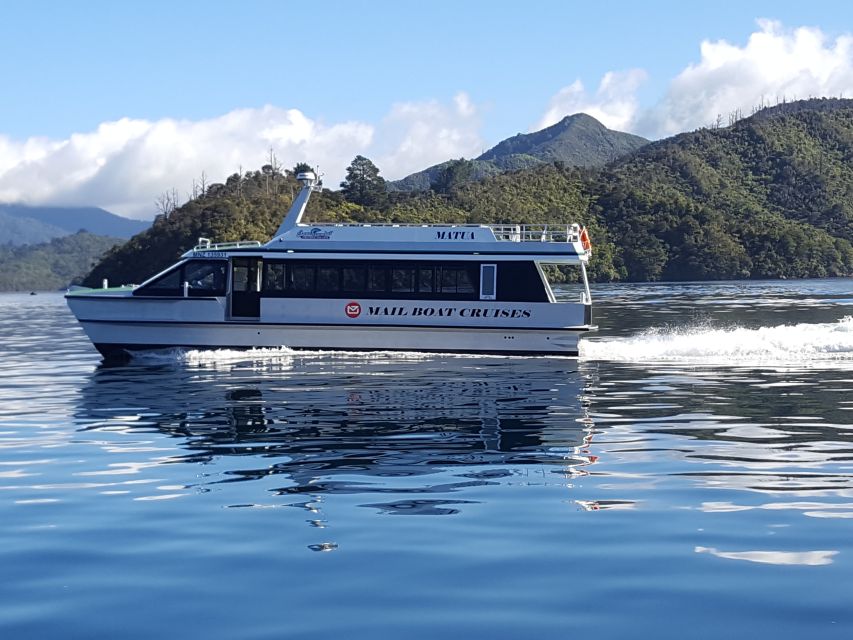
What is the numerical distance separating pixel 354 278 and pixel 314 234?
181cm

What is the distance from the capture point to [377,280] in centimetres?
2928

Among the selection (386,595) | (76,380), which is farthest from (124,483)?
(76,380)

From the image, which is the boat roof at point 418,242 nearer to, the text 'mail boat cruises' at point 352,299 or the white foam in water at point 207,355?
the text 'mail boat cruises' at point 352,299

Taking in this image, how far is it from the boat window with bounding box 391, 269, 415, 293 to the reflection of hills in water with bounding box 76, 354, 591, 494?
177cm

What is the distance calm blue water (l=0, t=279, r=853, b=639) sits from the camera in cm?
783

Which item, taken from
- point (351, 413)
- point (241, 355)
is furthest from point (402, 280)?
point (351, 413)

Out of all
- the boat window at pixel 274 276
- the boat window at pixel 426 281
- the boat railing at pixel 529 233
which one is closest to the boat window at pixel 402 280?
the boat window at pixel 426 281

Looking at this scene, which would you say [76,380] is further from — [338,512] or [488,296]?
[338,512]

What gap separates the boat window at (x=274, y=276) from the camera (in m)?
29.5

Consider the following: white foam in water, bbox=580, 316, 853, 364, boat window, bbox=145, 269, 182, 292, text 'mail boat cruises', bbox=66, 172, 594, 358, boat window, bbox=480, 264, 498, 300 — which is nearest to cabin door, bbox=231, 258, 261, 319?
text 'mail boat cruises', bbox=66, 172, 594, 358

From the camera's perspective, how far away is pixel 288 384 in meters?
23.8

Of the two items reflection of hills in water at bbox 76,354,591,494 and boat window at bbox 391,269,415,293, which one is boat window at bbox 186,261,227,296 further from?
boat window at bbox 391,269,415,293

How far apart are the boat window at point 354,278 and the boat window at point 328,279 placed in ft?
0.54

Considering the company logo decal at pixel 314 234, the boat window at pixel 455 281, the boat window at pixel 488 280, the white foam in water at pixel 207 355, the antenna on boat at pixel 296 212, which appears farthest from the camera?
the antenna on boat at pixel 296 212
